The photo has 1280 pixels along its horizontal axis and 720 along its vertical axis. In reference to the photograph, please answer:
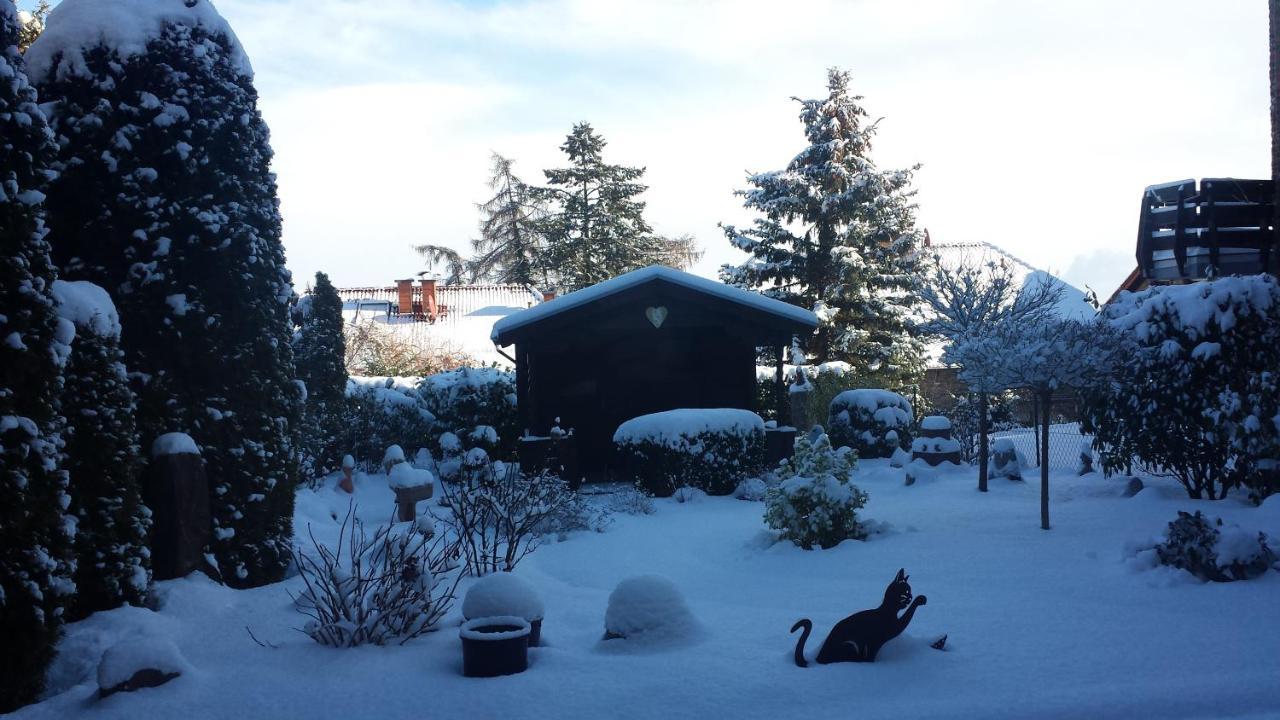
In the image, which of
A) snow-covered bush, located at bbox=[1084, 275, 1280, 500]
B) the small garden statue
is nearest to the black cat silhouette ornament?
the small garden statue

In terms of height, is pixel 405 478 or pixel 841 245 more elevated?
pixel 841 245

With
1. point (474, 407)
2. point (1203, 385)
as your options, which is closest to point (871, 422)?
point (474, 407)

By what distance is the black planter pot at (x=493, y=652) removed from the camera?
488 cm

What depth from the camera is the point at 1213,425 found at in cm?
931

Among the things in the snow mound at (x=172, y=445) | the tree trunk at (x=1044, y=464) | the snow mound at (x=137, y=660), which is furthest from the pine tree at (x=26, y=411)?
the tree trunk at (x=1044, y=464)

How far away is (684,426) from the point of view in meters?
13.1

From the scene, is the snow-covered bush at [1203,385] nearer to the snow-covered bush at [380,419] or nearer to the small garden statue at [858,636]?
the small garden statue at [858,636]

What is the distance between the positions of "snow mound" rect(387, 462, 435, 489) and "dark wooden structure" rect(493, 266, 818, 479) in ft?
13.5

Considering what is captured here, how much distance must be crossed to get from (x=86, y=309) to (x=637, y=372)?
10859 millimetres

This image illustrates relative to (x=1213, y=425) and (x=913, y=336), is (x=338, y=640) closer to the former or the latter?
(x=1213, y=425)

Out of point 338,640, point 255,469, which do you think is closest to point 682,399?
point 255,469

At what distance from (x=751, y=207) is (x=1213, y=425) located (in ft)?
56.7

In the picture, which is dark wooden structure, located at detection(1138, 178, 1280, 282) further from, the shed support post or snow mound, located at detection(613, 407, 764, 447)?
snow mound, located at detection(613, 407, 764, 447)

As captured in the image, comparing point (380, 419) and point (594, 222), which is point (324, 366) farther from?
point (594, 222)
